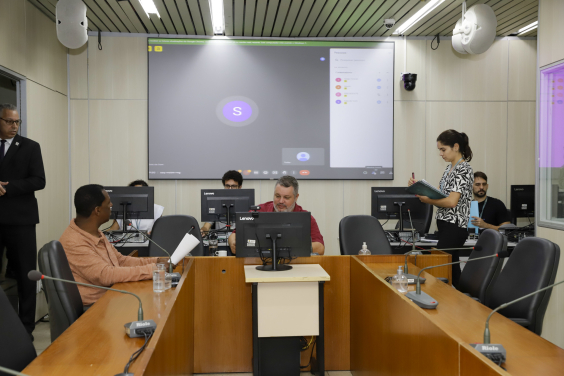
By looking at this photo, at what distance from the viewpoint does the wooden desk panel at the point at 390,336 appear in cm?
159

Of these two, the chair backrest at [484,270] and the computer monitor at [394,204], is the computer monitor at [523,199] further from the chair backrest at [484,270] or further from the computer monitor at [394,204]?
the chair backrest at [484,270]

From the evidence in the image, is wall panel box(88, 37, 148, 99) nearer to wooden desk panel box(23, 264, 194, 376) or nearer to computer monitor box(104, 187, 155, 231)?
computer monitor box(104, 187, 155, 231)

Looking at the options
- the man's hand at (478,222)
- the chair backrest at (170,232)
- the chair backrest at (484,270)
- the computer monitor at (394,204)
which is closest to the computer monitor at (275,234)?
the chair backrest at (170,232)

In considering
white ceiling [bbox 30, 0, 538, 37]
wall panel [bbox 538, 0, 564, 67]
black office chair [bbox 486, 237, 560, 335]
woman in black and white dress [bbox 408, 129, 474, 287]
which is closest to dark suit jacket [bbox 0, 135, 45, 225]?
white ceiling [bbox 30, 0, 538, 37]

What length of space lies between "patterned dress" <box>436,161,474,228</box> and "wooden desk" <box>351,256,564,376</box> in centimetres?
78

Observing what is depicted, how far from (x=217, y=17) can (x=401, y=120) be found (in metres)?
2.62

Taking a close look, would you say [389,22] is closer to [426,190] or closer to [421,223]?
[421,223]

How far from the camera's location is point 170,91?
17.7 feet

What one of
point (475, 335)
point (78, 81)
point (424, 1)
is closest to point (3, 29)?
point (78, 81)

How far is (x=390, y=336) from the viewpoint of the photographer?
7.12 ft

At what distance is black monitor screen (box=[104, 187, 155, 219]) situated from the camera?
3.95 meters

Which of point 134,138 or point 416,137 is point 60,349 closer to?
point 134,138

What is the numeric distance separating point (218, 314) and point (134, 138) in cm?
320

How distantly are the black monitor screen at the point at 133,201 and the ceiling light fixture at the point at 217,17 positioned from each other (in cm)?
206
